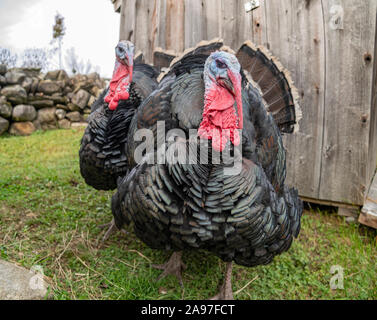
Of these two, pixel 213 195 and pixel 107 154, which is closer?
pixel 213 195

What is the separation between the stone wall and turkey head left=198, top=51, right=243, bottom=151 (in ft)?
25.6

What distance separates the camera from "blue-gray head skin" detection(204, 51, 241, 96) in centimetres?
186

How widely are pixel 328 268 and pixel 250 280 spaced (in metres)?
0.73

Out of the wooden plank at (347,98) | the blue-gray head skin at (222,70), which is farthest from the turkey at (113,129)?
the wooden plank at (347,98)

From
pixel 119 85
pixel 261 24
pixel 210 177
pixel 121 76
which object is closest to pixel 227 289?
pixel 210 177

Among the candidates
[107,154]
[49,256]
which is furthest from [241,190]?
[49,256]

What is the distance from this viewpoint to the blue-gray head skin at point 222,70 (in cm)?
186

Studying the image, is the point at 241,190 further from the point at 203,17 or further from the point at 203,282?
the point at 203,17

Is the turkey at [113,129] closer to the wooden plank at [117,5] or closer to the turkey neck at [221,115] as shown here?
the turkey neck at [221,115]

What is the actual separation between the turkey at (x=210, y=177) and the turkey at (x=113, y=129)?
0.55 metres

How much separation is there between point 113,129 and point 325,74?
223cm

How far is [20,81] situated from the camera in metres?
8.55

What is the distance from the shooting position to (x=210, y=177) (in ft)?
5.69

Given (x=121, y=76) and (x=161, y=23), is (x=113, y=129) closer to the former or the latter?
(x=121, y=76)
